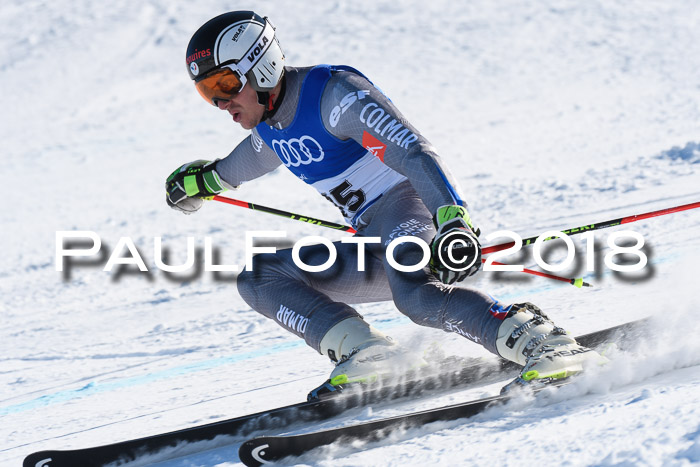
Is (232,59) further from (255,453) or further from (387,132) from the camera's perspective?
(255,453)

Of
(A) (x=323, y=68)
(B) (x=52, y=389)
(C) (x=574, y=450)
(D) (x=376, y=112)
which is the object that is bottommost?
(B) (x=52, y=389)

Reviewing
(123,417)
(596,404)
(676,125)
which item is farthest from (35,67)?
(596,404)

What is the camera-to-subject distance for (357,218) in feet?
10.5

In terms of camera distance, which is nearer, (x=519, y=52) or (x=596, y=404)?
(x=596, y=404)

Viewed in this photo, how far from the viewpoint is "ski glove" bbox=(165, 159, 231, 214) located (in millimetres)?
3818

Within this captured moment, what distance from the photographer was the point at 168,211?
800 cm

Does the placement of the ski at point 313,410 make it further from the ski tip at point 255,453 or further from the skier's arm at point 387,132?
the skier's arm at point 387,132

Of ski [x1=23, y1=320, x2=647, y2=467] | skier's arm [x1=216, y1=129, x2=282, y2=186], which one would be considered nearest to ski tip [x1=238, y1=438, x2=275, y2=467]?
ski [x1=23, y1=320, x2=647, y2=467]

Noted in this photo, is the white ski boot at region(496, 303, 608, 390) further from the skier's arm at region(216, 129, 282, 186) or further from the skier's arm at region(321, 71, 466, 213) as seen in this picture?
the skier's arm at region(216, 129, 282, 186)

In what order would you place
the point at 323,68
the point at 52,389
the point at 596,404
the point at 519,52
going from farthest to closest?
the point at 519,52 < the point at 52,389 < the point at 323,68 < the point at 596,404

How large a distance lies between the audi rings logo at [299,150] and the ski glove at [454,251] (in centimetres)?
78

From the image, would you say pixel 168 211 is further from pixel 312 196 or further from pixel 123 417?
pixel 123 417

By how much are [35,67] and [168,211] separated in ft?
28.3

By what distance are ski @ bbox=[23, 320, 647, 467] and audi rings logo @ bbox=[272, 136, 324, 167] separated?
894 mm
